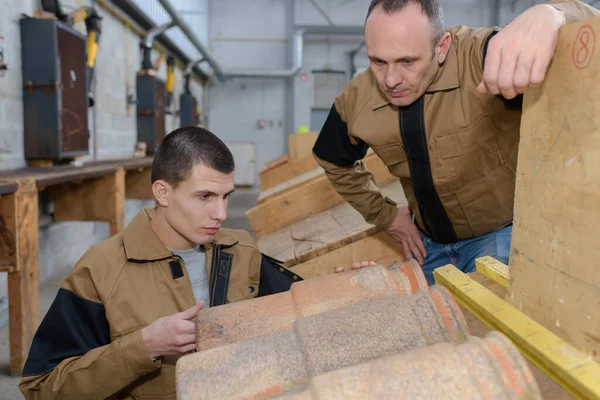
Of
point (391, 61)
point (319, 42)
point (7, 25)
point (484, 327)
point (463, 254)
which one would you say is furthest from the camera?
point (319, 42)

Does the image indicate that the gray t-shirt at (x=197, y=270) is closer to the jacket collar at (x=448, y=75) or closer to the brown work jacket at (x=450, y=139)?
the brown work jacket at (x=450, y=139)

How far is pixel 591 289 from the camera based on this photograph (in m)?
0.67

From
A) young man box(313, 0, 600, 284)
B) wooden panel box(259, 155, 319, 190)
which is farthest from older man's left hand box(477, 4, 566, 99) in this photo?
wooden panel box(259, 155, 319, 190)

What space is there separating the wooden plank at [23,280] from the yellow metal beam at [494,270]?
2137 millimetres

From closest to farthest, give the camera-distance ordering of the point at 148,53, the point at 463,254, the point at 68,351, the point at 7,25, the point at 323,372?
the point at 323,372
the point at 68,351
the point at 463,254
the point at 7,25
the point at 148,53

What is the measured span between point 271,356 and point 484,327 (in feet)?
1.22

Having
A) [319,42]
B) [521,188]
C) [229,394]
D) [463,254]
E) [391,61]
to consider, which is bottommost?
[463,254]

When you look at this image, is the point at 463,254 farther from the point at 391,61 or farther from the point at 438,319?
the point at 438,319

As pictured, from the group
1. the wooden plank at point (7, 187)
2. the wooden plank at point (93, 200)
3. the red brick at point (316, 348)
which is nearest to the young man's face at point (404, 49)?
the red brick at point (316, 348)

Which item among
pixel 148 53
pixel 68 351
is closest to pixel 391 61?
pixel 68 351

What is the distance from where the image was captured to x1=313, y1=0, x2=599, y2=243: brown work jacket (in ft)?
5.56

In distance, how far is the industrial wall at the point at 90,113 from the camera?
3.12 metres

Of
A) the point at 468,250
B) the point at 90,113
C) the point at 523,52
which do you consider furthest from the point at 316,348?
the point at 90,113

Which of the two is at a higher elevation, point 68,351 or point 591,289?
point 591,289
